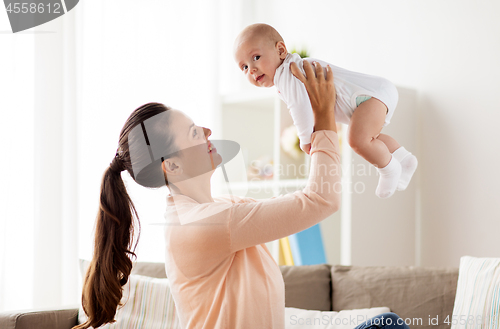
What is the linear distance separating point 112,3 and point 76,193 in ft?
3.04

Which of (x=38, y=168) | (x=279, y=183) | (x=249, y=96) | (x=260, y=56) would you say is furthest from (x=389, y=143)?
(x=38, y=168)

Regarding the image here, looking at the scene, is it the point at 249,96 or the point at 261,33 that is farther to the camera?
the point at 249,96

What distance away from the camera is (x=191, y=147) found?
3.49 feet

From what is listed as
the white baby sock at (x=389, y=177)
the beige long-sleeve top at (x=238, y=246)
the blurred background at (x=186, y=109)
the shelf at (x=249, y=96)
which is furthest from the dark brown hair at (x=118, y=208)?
the shelf at (x=249, y=96)

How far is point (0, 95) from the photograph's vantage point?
205 cm

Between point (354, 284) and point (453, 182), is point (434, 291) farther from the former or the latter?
point (453, 182)

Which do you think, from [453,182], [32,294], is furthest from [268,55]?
[32,294]

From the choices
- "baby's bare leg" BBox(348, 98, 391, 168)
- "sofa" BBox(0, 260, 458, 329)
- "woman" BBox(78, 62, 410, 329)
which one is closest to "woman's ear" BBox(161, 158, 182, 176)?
"woman" BBox(78, 62, 410, 329)

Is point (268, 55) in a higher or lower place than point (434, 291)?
higher

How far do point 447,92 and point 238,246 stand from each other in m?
1.42

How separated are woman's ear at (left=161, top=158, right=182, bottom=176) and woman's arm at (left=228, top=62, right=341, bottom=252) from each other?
0.17 meters

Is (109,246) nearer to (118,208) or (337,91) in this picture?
(118,208)

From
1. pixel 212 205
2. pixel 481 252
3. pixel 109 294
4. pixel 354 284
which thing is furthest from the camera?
pixel 481 252

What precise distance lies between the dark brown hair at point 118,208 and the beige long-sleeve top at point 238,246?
0.34 ft
